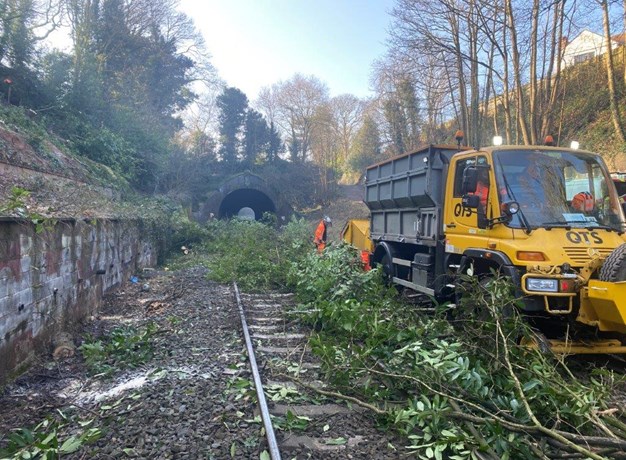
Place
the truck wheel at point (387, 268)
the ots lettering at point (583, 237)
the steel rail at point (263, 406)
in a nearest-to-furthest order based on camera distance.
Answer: the steel rail at point (263, 406) → the ots lettering at point (583, 237) → the truck wheel at point (387, 268)

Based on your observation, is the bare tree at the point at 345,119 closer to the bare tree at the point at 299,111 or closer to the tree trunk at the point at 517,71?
the bare tree at the point at 299,111

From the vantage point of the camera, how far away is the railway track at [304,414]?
11.5 ft

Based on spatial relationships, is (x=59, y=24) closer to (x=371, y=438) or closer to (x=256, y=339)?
(x=256, y=339)

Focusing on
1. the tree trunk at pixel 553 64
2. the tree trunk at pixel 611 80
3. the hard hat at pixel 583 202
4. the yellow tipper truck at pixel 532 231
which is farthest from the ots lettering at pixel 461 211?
the tree trunk at pixel 611 80

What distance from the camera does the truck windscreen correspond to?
18.5 feet

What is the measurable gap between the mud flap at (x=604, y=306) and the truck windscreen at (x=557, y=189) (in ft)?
3.46

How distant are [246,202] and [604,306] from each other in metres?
40.6

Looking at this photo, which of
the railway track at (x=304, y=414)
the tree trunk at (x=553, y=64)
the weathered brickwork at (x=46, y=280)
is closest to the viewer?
the railway track at (x=304, y=414)

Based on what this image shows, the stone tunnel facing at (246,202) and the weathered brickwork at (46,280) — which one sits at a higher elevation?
the stone tunnel facing at (246,202)

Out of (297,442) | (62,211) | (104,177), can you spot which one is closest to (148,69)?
(104,177)

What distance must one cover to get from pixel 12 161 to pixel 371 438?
12.0 metres

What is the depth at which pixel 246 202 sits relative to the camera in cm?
4391

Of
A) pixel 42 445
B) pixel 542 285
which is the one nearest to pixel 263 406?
pixel 42 445

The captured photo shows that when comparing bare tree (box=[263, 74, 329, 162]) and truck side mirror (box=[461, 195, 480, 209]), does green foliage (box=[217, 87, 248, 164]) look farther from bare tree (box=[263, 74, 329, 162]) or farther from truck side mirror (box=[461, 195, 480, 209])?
truck side mirror (box=[461, 195, 480, 209])
